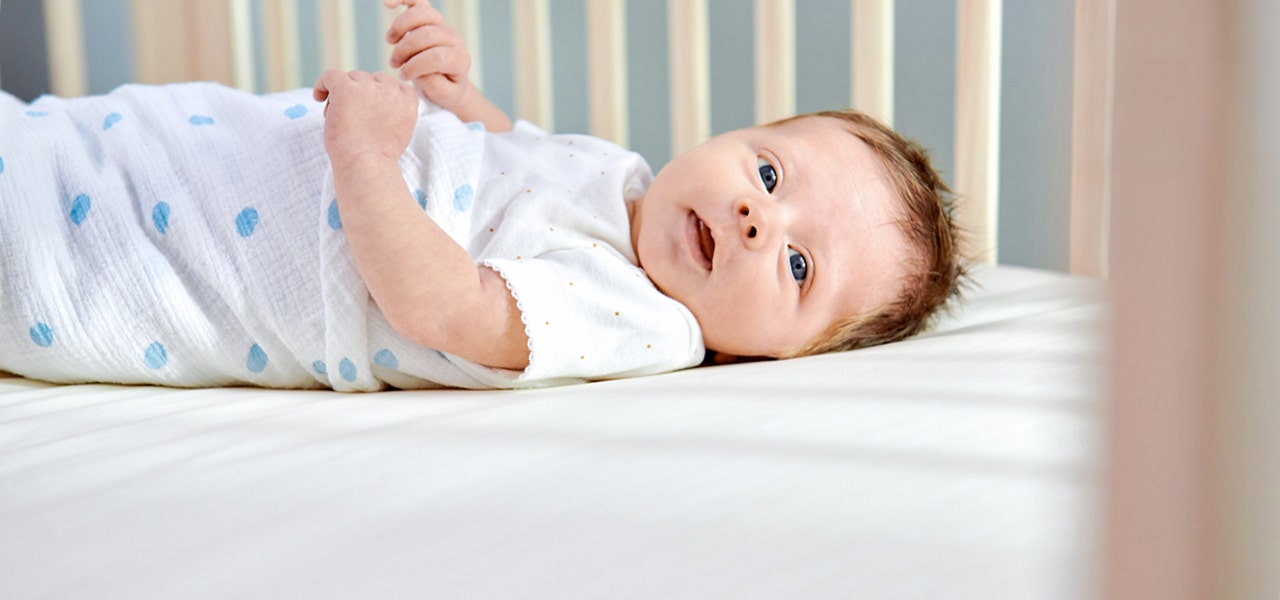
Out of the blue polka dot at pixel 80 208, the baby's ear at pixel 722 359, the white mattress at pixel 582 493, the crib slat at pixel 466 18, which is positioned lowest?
the baby's ear at pixel 722 359

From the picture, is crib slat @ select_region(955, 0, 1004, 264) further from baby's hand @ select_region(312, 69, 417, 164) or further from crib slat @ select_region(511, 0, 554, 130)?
baby's hand @ select_region(312, 69, 417, 164)

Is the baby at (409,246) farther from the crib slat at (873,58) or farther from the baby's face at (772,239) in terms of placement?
the crib slat at (873,58)

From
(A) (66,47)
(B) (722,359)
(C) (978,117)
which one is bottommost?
(B) (722,359)

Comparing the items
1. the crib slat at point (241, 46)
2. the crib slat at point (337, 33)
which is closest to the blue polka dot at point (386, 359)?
the crib slat at point (337, 33)

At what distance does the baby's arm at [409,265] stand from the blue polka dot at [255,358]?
0.13 m

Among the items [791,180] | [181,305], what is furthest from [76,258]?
[791,180]

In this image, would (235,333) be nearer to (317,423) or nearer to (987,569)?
(317,423)

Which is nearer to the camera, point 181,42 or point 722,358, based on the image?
point 722,358

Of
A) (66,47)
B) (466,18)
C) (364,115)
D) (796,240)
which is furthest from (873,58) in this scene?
(66,47)

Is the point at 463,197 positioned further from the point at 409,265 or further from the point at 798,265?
the point at 798,265

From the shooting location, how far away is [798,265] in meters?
0.85

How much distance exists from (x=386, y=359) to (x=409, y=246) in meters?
0.11

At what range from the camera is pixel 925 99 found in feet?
5.12

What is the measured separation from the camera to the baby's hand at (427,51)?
99 cm
